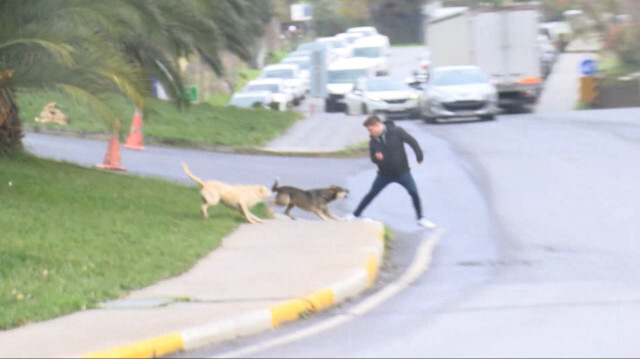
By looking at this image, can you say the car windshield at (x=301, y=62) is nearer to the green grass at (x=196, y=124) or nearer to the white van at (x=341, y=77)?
the white van at (x=341, y=77)

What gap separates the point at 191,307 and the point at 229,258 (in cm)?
257

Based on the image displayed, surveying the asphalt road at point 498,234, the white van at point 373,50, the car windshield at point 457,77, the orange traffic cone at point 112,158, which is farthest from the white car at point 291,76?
the orange traffic cone at point 112,158

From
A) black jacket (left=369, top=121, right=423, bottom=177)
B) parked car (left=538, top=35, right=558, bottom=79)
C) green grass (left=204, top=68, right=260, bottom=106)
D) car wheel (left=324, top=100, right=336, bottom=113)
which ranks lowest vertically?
green grass (left=204, top=68, right=260, bottom=106)

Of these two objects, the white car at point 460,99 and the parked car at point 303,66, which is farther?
the parked car at point 303,66

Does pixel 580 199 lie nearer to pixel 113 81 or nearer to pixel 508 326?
pixel 113 81

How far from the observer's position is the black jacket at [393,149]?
585 inches

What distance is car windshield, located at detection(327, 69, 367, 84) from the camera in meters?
47.4

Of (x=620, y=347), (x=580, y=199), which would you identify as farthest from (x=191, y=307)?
(x=580, y=199)

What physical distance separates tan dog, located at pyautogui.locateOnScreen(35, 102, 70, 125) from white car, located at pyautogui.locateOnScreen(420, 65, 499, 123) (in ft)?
32.4

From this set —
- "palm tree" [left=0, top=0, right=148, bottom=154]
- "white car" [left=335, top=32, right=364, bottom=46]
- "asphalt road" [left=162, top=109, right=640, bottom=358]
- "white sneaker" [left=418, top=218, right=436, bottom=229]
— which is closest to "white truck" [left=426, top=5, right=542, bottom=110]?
"asphalt road" [left=162, top=109, right=640, bottom=358]

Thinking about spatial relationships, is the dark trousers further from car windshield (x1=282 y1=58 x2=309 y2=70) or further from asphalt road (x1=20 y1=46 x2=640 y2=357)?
car windshield (x1=282 y1=58 x2=309 y2=70)

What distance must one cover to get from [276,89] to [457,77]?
15.8 metres

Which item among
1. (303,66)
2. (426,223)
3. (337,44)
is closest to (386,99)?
(426,223)

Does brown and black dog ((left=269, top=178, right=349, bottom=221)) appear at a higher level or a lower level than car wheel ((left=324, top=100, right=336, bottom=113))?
higher
